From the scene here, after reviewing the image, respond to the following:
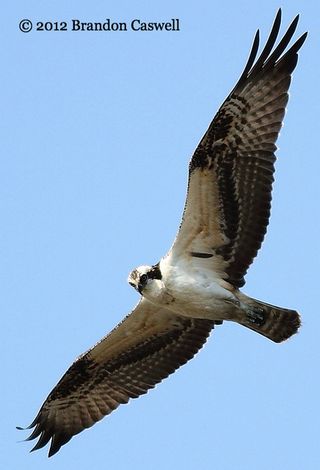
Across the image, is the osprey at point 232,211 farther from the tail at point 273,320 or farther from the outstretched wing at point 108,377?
the outstretched wing at point 108,377

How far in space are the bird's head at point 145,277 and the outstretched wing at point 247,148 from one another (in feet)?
2.19

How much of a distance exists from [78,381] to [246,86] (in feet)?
13.4

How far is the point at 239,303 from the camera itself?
12.8 meters

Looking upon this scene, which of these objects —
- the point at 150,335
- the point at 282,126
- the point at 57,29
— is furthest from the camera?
the point at 57,29

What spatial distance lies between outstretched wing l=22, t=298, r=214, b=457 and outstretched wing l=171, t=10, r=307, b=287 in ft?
6.31

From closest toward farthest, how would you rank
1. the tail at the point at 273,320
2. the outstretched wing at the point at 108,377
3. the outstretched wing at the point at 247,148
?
the outstretched wing at the point at 247,148 → the tail at the point at 273,320 → the outstretched wing at the point at 108,377

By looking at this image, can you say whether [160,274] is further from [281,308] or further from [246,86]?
[246,86]

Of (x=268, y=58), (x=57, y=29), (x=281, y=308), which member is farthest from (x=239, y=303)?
(x=57, y=29)

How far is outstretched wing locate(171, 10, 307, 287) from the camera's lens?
12617 mm

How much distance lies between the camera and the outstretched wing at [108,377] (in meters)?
14.1

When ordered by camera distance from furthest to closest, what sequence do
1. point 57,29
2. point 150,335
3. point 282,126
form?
point 57,29, point 150,335, point 282,126

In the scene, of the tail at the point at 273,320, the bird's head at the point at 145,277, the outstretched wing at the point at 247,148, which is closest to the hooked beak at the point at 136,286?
the bird's head at the point at 145,277

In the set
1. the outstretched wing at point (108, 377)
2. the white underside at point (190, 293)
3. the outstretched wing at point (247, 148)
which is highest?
the outstretched wing at point (247, 148)

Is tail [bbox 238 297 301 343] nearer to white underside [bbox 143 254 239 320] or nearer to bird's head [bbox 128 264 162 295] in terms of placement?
white underside [bbox 143 254 239 320]
